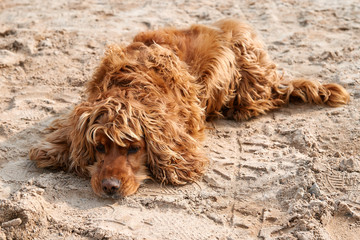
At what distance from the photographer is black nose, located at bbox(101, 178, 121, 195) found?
3893 mm

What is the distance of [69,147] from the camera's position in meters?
4.55

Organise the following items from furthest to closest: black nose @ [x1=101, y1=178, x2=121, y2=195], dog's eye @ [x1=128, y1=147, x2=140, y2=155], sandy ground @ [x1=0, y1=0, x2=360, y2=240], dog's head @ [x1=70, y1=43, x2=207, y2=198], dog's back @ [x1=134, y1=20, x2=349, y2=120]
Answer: dog's back @ [x1=134, y1=20, x2=349, y2=120], dog's eye @ [x1=128, y1=147, x2=140, y2=155], dog's head @ [x1=70, y1=43, x2=207, y2=198], black nose @ [x1=101, y1=178, x2=121, y2=195], sandy ground @ [x1=0, y1=0, x2=360, y2=240]

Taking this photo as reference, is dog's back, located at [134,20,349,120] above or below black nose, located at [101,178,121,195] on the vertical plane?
above

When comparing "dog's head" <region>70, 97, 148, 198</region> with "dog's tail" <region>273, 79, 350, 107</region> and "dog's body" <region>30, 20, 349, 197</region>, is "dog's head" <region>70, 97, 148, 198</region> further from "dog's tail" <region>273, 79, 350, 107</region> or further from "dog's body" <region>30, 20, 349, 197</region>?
"dog's tail" <region>273, 79, 350, 107</region>

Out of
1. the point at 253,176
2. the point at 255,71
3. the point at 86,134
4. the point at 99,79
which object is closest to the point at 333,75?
the point at 255,71

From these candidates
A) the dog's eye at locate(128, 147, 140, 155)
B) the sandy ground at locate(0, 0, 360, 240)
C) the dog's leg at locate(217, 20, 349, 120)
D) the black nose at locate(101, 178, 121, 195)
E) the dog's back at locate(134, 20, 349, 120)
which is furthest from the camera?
the dog's leg at locate(217, 20, 349, 120)

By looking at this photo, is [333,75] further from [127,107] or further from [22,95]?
[22,95]

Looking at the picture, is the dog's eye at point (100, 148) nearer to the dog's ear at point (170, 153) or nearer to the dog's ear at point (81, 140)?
Result: the dog's ear at point (81, 140)

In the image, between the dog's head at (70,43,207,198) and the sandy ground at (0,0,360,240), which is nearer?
the sandy ground at (0,0,360,240)

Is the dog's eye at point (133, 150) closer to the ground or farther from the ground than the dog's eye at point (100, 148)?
closer to the ground

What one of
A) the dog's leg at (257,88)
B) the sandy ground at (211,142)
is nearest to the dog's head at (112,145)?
the sandy ground at (211,142)

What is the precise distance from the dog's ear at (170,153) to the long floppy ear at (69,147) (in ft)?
1.73

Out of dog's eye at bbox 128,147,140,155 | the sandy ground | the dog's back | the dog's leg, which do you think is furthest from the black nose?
the dog's leg

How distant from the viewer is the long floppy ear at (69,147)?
422cm
